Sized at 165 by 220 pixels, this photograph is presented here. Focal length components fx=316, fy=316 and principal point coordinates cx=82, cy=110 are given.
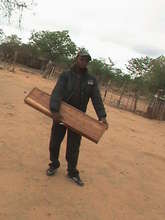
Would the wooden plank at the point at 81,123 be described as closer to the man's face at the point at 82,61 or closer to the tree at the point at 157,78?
the man's face at the point at 82,61

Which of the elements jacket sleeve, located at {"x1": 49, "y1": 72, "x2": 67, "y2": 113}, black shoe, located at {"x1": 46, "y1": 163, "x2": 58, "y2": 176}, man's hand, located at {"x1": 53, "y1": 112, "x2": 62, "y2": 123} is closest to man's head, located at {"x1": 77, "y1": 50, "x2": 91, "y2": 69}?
jacket sleeve, located at {"x1": 49, "y1": 72, "x2": 67, "y2": 113}

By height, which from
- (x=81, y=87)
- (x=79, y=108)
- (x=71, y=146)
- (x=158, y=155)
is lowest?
(x=158, y=155)

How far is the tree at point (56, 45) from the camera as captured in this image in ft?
121

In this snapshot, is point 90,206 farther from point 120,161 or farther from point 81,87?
point 120,161

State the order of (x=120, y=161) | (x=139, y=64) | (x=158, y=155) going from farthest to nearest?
(x=139, y=64) → (x=158, y=155) → (x=120, y=161)

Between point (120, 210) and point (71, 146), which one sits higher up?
point (71, 146)

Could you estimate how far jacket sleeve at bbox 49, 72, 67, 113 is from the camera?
3793 mm

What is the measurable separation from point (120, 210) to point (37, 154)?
1804mm

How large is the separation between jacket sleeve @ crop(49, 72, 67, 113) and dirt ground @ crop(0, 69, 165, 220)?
98 cm

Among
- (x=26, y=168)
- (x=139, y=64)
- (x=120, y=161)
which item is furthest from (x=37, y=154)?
(x=139, y=64)

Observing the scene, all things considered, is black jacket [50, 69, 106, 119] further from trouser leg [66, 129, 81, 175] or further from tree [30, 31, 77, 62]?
tree [30, 31, 77, 62]

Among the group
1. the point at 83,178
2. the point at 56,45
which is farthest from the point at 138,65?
the point at 83,178

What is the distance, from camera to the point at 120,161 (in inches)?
225

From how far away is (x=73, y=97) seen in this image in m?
3.99
